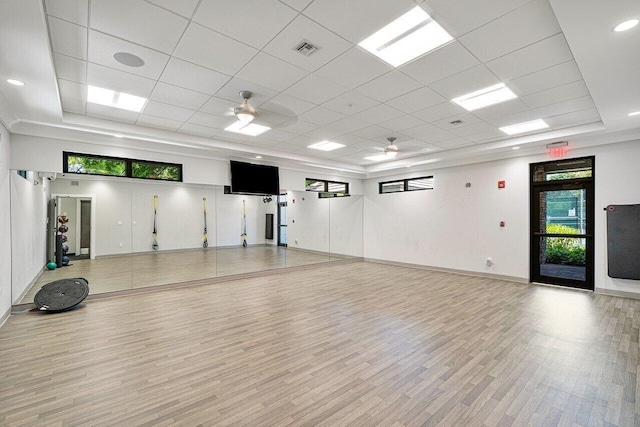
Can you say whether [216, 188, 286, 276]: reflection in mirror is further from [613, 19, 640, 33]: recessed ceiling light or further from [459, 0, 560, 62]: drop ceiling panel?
[613, 19, 640, 33]: recessed ceiling light

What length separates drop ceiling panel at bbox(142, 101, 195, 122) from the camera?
416 centimetres

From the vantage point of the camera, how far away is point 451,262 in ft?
24.8

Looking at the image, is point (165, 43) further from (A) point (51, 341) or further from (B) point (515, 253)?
(B) point (515, 253)

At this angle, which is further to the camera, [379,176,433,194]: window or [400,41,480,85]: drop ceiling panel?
[379,176,433,194]: window

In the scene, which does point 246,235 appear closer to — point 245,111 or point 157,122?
point 157,122

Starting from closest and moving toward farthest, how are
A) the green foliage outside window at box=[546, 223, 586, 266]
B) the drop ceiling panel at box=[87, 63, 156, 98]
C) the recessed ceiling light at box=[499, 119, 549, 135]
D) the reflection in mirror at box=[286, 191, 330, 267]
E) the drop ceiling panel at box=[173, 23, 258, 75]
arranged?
the drop ceiling panel at box=[173, 23, 258, 75], the drop ceiling panel at box=[87, 63, 156, 98], the recessed ceiling light at box=[499, 119, 549, 135], the green foliage outside window at box=[546, 223, 586, 266], the reflection in mirror at box=[286, 191, 330, 267]

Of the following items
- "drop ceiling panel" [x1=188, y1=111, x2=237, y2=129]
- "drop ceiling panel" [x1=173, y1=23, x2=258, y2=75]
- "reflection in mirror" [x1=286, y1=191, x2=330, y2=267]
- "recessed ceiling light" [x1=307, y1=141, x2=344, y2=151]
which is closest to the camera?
"drop ceiling panel" [x1=173, y1=23, x2=258, y2=75]

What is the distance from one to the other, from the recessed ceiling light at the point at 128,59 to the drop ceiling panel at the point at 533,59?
371 cm

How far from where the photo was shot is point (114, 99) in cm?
394

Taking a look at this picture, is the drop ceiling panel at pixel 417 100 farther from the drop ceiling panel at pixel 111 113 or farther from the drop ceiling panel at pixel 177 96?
the drop ceiling panel at pixel 111 113

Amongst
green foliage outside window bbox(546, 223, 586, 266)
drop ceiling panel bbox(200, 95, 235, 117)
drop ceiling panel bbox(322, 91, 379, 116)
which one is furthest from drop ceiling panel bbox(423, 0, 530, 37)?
green foliage outside window bbox(546, 223, 586, 266)

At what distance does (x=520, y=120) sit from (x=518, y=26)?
293 cm

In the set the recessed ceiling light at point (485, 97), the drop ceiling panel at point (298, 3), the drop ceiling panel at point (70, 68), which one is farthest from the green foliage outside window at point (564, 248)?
the drop ceiling panel at point (70, 68)

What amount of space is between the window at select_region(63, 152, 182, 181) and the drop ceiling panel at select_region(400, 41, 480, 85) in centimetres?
511
